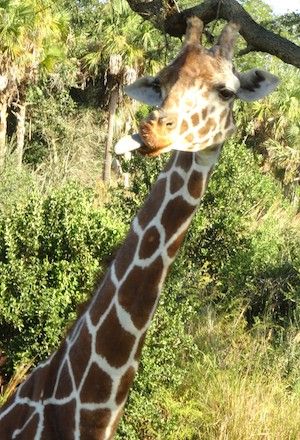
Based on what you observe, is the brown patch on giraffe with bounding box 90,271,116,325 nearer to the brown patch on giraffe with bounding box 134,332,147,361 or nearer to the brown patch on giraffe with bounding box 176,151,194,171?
the brown patch on giraffe with bounding box 134,332,147,361

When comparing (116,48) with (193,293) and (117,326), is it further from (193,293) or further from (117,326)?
(117,326)

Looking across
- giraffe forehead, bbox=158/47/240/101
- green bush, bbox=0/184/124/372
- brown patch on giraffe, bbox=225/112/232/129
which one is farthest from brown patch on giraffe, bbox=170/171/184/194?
green bush, bbox=0/184/124/372

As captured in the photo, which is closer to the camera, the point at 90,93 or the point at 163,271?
the point at 163,271

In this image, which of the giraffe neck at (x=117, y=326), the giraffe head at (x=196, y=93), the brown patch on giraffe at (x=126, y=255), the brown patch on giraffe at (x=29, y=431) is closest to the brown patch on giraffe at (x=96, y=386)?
the giraffe neck at (x=117, y=326)

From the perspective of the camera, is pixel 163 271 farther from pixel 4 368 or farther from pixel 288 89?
pixel 288 89

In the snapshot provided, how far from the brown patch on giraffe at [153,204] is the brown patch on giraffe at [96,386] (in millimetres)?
625

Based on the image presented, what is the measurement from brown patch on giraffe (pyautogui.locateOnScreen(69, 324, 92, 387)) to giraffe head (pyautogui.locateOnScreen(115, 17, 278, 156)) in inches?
37.0

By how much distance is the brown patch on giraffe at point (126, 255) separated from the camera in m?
3.79

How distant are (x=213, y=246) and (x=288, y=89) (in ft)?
61.0

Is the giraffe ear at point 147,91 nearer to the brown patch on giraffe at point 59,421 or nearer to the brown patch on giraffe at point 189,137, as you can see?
the brown patch on giraffe at point 189,137

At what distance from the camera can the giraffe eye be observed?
3578 mm

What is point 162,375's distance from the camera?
7410 millimetres

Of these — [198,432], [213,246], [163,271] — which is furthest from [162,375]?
[163,271]

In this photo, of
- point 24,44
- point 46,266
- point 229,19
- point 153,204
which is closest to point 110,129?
point 24,44
